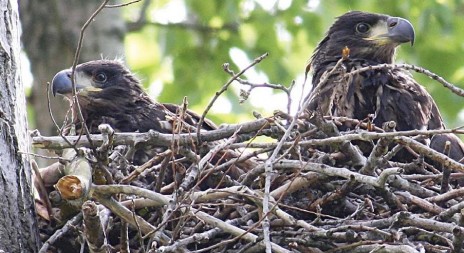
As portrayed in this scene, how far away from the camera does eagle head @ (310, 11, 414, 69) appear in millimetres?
7719

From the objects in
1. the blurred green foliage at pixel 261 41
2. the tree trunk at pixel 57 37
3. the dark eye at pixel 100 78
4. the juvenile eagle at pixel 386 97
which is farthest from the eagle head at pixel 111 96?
the blurred green foliage at pixel 261 41

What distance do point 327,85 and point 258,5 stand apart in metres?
4.75

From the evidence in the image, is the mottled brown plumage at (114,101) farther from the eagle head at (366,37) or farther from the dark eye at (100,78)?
the eagle head at (366,37)

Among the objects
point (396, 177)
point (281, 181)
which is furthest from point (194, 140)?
point (396, 177)

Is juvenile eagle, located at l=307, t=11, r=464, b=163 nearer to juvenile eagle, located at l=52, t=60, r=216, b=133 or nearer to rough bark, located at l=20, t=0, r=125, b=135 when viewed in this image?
juvenile eagle, located at l=52, t=60, r=216, b=133

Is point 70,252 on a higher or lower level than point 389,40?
lower

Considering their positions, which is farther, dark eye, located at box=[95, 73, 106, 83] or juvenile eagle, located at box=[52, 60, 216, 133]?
dark eye, located at box=[95, 73, 106, 83]

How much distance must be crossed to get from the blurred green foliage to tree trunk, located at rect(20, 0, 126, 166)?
1685mm

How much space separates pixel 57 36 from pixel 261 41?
3.12m

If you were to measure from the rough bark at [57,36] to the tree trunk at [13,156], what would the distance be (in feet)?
11.3

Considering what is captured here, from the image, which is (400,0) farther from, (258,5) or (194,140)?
(194,140)

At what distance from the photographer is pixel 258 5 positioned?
11789 mm

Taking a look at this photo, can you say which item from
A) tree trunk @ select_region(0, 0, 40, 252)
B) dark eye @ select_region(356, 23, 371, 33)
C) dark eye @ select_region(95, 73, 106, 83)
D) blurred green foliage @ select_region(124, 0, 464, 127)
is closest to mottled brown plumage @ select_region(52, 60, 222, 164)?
dark eye @ select_region(95, 73, 106, 83)

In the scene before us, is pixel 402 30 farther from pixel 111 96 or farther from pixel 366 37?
→ pixel 111 96
